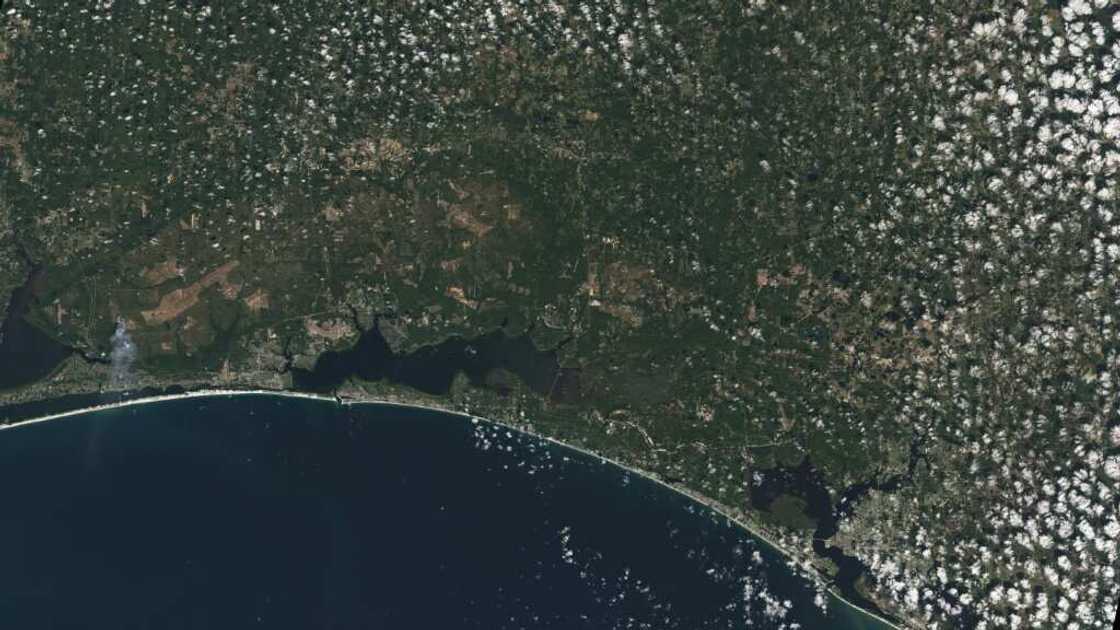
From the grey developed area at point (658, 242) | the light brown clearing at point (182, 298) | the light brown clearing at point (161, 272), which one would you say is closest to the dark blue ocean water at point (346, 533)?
the grey developed area at point (658, 242)

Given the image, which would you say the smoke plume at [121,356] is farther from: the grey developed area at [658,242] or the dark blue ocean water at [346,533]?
the dark blue ocean water at [346,533]

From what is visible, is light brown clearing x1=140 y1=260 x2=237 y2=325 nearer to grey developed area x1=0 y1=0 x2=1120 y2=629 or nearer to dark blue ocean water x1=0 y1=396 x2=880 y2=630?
grey developed area x1=0 y1=0 x2=1120 y2=629

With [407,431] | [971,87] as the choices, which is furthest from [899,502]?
[407,431]

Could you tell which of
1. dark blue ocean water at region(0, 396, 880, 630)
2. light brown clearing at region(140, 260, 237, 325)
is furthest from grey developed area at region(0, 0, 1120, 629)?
dark blue ocean water at region(0, 396, 880, 630)

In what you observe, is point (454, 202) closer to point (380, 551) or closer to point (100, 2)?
point (380, 551)

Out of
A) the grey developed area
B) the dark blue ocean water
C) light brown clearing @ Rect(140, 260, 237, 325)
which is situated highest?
the grey developed area

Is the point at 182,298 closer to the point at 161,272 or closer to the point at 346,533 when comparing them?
the point at 161,272

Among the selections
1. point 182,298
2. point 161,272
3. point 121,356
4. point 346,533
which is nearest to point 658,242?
point 346,533
